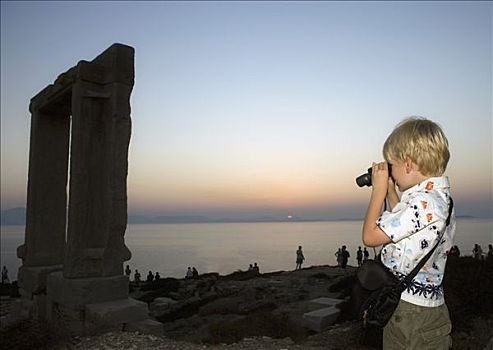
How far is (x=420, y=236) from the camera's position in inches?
94.0

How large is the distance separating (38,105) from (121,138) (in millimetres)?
3662

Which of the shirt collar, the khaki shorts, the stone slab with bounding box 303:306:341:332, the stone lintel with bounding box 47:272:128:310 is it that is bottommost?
the stone slab with bounding box 303:306:341:332

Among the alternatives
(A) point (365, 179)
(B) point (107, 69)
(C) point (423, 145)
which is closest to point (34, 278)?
(B) point (107, 69)

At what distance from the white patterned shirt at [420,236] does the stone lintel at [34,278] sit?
9032 millimetres

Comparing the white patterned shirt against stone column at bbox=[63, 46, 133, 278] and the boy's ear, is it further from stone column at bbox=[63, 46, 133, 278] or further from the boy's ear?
stone column at bbox=[63, 46, 133, 278]

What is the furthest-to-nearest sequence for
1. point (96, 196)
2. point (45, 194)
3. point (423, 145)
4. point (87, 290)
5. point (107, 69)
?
point (45, 194) < point (96, 196) < point (107, 69) < point (87, 290) < point (423, 145)

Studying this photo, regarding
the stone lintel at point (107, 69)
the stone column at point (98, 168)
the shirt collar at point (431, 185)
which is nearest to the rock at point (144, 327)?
the stone column at point (98, 168)

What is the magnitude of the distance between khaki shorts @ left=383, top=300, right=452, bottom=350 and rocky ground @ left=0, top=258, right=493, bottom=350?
14.3 feet

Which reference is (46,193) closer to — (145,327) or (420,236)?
(145,327)

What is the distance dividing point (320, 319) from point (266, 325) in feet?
3.98

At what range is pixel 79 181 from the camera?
8.20 m

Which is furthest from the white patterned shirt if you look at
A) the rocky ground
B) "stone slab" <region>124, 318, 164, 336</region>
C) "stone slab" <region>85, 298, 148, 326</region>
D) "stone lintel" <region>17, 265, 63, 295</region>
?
"stone lintel" <region>17, 265, 63, 295</region>

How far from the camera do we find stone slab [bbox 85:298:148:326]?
708 cm

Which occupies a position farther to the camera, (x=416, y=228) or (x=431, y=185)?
(x=431, y=185)
